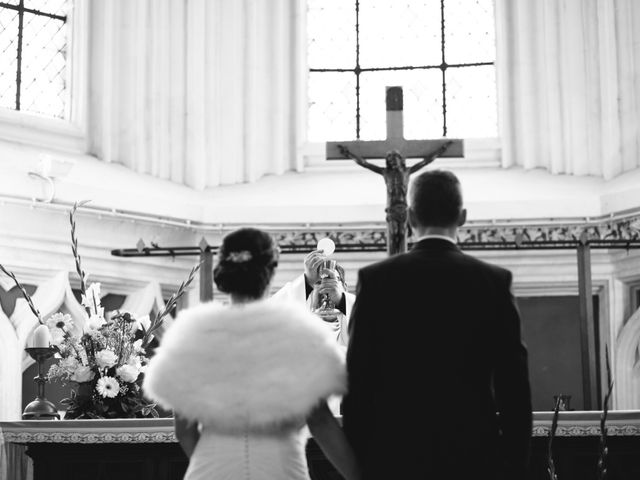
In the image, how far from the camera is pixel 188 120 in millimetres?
10633

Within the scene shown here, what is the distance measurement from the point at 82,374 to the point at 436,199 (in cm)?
314

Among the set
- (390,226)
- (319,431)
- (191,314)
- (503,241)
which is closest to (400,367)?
(319,431)

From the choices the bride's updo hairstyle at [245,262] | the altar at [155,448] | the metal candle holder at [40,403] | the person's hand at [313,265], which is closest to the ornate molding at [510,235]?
the person's hand at [313,265]

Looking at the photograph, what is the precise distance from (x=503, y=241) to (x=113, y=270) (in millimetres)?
2985

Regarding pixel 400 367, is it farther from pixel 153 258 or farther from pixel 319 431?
pixel 153 258

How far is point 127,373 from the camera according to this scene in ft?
20.5

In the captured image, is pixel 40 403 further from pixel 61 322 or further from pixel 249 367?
pixel 249 367

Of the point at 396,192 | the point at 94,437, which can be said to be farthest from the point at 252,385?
the point at 94,437

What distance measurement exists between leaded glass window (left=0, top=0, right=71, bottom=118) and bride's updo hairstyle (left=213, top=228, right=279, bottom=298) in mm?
6902

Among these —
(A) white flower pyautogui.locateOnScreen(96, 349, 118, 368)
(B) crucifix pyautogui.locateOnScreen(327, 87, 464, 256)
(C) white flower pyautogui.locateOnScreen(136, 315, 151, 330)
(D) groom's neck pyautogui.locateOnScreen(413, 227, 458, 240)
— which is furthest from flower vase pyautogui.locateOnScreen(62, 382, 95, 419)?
(D) groom's neck pyautogui.locateOnScreen(413, 227, 458, 240)

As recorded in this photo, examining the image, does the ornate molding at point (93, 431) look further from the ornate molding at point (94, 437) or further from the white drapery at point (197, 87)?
the white drapery at point (197, 87)

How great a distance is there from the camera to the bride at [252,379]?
361 cm

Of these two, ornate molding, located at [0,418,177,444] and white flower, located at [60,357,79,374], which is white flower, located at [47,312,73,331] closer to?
white flower, located at [60,357,79,374]

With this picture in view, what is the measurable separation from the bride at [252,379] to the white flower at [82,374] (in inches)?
101
